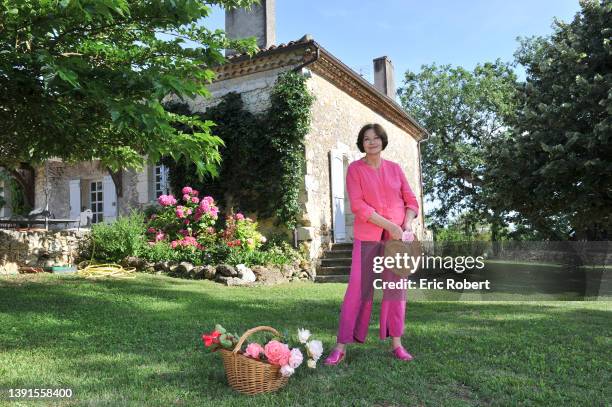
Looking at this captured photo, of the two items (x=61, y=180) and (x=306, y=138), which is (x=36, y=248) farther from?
(x=61, y=180)

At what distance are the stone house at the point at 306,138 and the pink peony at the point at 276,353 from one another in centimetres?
731

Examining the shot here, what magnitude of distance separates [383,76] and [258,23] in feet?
19.9

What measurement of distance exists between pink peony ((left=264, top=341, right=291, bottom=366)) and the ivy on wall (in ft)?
23.9

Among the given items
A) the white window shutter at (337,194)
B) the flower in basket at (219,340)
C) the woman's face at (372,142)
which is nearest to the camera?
the flower in basket at (219,340)

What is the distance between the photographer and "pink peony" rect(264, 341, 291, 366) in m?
2.67

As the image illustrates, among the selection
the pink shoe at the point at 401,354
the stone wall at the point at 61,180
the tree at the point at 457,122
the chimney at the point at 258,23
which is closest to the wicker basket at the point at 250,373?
the pink shoe at the point at 401,354

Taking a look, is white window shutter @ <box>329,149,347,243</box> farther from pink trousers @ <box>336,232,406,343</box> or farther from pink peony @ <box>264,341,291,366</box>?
pink peony @ <box>264,341,291,366</box>

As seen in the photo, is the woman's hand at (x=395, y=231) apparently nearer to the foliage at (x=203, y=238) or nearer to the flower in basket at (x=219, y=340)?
the flower in basket at (x=219, y=340)

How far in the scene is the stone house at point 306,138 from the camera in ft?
33.9

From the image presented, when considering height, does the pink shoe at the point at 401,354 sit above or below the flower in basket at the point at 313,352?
below

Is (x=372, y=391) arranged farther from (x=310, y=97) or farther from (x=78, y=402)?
(x=310, y=97)

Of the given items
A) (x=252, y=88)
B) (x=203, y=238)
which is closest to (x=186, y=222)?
(x=203, y=238)

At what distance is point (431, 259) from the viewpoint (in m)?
4.67

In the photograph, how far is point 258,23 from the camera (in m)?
11.5
